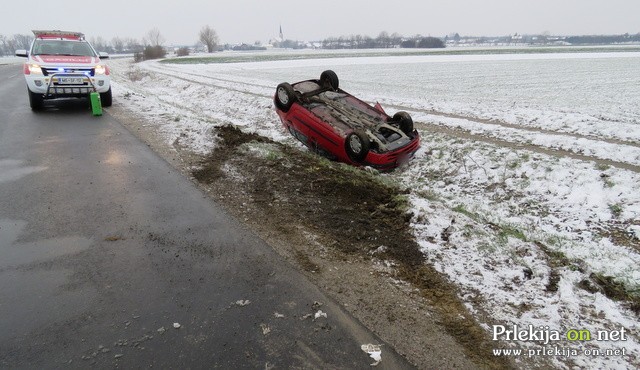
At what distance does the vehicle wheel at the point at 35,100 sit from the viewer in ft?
35.7

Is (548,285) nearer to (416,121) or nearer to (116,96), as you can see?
(416,121)

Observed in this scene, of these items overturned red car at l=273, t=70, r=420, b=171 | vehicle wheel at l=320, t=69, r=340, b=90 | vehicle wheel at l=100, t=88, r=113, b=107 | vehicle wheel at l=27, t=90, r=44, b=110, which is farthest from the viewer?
vehicle wheel at l=100, t=88, r=113, b=107

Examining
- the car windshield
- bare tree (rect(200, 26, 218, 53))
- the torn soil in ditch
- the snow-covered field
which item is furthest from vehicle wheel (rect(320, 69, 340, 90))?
bare tree (rect(200, 26, 218, 53))

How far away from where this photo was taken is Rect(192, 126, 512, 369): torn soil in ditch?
308 cm

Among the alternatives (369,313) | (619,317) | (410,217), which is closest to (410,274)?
(369,313)

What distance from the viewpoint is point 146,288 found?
3436 millimetres

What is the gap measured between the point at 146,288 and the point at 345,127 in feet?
17.1

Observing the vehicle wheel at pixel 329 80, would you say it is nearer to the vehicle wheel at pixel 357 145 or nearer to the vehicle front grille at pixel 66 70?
the vehicle wheel at pixel 357 145

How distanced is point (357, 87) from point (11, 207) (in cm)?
1972

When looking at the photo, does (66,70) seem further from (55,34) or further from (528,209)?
(528,209)

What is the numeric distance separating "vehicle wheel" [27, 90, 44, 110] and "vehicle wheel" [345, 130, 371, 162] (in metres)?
9.69

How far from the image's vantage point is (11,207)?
16.4 ft

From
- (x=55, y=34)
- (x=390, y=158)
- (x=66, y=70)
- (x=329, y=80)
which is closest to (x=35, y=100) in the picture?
(x=66, y=70)

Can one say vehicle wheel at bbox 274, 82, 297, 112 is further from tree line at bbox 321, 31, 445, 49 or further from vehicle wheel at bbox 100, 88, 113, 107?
tree line at bbox 321, 31, 445, 49
